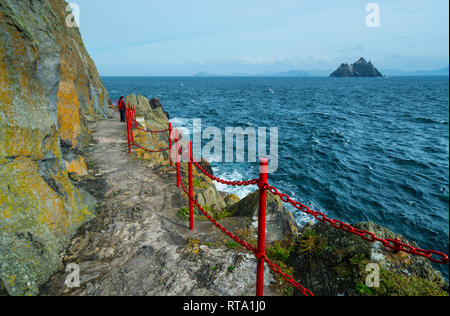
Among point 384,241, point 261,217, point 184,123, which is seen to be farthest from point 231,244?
point 184,123

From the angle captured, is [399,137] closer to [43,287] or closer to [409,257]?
[409,257]

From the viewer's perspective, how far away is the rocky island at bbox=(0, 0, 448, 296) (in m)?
3.68

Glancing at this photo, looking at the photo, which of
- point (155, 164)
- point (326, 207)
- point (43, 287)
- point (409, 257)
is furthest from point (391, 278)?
point (326, 207)

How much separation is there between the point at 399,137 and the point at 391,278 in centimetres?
3042

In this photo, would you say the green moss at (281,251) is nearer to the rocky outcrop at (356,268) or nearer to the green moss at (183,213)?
the rocky outcrop at (356,268)

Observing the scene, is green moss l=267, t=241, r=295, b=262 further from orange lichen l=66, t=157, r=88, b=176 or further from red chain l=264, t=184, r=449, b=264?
orange lichen l=66, t=157, r=88, b=176

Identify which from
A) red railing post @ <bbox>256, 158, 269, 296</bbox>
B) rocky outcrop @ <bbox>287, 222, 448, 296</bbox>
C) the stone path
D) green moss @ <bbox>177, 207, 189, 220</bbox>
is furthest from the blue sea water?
red railing post @ <bbox>256, 158, 269, 296</bbox>

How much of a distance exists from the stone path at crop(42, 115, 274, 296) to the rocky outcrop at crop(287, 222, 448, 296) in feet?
2.45

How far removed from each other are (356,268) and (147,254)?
3595 millimetres

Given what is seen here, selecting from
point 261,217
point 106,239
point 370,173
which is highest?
point 261,217

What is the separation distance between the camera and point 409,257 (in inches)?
152

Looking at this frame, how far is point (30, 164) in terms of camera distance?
433 centimetres

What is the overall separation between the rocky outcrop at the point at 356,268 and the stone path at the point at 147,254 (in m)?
0.75
